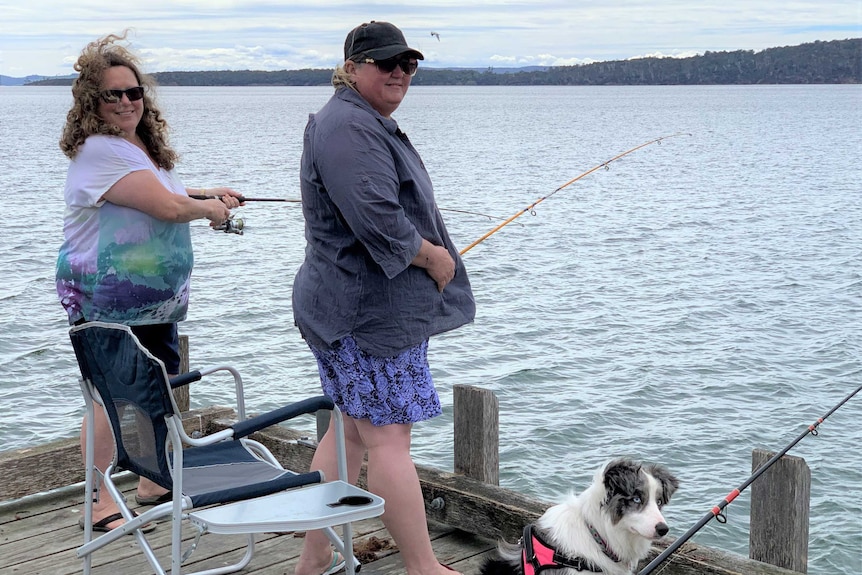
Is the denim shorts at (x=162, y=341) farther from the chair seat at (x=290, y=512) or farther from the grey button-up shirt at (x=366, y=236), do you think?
the chair seat at (x=290, y=512)

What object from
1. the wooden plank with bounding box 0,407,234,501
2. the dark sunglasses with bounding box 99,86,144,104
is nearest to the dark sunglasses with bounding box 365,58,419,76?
the dark sunglasses with bounding box 99,86,144,104

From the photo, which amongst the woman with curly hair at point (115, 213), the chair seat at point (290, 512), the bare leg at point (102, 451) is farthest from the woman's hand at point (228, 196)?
the chair seat at point (290, 512)

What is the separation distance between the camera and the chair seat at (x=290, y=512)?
270 centimetres

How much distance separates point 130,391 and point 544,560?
130 centimetres

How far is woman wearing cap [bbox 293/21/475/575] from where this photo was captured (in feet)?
9.48

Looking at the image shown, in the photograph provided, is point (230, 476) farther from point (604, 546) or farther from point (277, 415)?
point (604, 546)

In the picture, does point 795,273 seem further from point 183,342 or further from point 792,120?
point 792,120

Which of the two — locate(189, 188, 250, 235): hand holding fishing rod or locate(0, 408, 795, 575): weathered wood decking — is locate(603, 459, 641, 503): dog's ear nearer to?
locate(0, 408, 795, 575): weathered wood decking

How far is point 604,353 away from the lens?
11180mm

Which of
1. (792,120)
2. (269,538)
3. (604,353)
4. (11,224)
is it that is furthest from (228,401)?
(792,120)

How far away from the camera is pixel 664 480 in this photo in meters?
3.05

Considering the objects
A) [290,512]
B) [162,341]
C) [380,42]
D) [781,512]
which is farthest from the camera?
[162,341]

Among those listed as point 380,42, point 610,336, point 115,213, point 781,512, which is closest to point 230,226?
point 115,213

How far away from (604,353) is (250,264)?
7.59 metres
